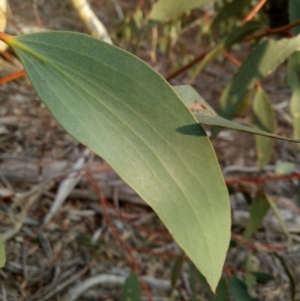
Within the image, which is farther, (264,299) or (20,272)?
(264,299)

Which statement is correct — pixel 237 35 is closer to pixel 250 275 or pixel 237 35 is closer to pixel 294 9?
pixel 294 9

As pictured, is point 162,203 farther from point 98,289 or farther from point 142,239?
point 142,239

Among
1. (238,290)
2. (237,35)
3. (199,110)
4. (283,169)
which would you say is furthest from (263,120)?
(199,110)

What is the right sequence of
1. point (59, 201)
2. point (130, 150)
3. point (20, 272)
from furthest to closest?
point (59, 201) → point (20, 272) → point (130, 150)

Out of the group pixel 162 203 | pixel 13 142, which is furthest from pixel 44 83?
pixel 13 142

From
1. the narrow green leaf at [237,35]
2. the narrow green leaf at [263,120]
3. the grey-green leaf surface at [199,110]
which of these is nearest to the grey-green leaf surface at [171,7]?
the narrow green leaf at [237,35]

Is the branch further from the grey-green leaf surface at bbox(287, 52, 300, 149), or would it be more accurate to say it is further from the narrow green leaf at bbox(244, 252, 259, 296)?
the narrow green leaf at bbox(244, 252, 259, 296)
